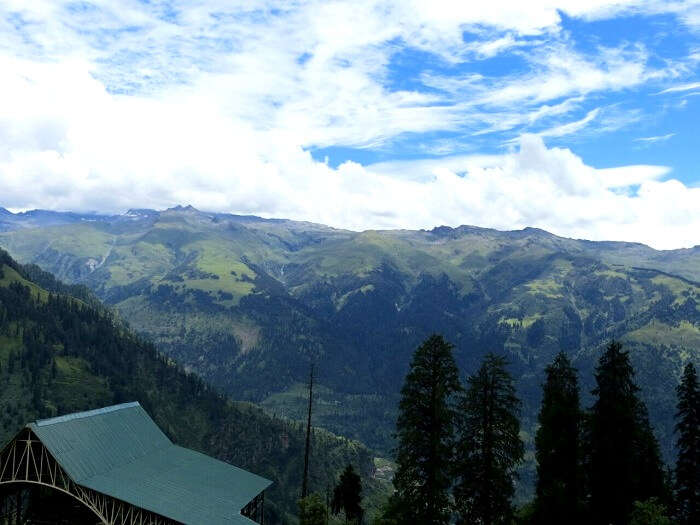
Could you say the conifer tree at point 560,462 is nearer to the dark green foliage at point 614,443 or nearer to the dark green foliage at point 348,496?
the dark green foliage at point 614,443

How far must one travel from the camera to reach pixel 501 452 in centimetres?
4547

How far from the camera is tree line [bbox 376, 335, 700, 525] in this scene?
4459 centimetres

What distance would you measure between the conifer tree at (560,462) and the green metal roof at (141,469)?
31453 mm

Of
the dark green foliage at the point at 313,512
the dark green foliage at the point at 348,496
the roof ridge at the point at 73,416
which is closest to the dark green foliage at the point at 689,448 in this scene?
the dark green foliage at the point at 313,512

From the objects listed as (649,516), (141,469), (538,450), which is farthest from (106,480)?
(649,516)

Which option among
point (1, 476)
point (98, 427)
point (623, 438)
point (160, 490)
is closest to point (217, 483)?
point (160, 490)

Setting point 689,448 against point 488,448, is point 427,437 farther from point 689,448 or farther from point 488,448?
point 689,448

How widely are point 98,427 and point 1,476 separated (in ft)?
36.7

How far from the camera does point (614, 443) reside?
1980 inches

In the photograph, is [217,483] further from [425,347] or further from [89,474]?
[425,347]

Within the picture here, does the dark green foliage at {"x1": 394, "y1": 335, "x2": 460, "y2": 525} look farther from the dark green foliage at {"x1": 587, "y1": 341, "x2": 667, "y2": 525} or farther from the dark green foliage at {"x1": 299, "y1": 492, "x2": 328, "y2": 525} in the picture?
the dark green foliage at {"x1": 587, "y1": 341, "x2": 667, "y2": 525}

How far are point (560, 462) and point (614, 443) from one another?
5560 mm

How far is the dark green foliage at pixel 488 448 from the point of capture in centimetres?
4506

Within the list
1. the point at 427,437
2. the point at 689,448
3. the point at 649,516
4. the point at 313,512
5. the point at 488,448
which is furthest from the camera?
the point at 313,512
